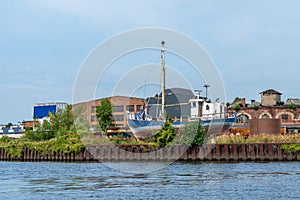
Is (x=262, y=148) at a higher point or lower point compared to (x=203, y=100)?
lower

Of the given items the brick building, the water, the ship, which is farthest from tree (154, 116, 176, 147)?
the brick building

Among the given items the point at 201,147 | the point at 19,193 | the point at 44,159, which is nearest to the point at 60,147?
the point at 44,159

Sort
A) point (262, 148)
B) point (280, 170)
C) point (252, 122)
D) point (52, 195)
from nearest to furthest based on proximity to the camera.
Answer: point (52, 195)
point (280, 170)
point (262, 148)
point (252, 122)

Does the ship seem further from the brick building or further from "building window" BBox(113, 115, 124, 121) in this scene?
"building window" BBox(113, 115, 124, 121)

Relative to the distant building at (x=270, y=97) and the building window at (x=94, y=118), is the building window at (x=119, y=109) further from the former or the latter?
the distant building at (x=270, y=97)

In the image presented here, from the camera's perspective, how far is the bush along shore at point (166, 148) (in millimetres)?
63781

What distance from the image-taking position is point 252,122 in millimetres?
76000

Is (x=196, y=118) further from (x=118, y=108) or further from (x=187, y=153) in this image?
(x=118, y=108)

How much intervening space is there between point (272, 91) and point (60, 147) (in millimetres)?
55314

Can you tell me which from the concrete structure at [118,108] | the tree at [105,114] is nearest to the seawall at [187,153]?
the concrete structure at [118,108]

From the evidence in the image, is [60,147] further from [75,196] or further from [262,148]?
[75,196]

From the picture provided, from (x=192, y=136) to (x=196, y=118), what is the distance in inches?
576

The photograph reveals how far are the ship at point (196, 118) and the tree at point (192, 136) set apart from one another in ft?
27.3

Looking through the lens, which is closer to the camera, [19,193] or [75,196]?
[75,196]
